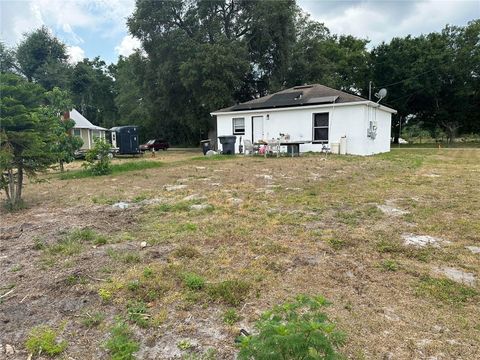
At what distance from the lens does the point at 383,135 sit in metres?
17.6

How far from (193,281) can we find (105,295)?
73 centimetres

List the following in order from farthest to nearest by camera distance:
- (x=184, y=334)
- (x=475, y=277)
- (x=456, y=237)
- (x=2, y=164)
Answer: (x=2, y=164) < (x=456, y=237) < (x=475, y=277) < (x=184, y=334)

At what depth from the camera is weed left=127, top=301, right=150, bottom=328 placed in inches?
90.7

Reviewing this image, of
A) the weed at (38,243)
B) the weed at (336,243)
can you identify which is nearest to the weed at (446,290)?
the weed at (336,243)

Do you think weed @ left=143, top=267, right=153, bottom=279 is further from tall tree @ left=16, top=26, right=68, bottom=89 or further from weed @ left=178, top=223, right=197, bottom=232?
tall tree @ left=16, top=26, right=68, bottom=89

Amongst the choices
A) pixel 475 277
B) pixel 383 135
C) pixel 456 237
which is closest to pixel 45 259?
→ pixel 475 277

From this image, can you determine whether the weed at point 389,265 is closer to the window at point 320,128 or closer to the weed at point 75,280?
the weed at point 75,280

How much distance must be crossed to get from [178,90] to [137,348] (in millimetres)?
23302

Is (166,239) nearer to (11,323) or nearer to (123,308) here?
(123,308)

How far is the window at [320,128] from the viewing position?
49.0 feet

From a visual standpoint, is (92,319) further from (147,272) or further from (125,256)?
(125,256)

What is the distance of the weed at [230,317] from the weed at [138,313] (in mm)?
549

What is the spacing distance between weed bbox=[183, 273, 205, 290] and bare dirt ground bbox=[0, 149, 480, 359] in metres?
0.06

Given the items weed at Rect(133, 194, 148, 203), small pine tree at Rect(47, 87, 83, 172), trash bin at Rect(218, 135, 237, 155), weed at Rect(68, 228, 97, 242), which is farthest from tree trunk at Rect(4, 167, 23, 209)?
trash bin at Rect(218, 135, 237, 155)
